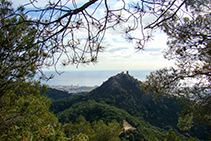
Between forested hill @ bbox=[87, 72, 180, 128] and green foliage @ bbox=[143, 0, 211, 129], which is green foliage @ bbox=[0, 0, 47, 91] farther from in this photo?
forested hill @ bbox=[87, 72, 180, 128]

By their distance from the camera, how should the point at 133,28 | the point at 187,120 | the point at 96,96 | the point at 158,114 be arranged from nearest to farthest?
the point at 133,28 → the point at 187,120 → the point at 158,114 → the point at 96,96

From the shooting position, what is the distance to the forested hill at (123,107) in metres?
32.8

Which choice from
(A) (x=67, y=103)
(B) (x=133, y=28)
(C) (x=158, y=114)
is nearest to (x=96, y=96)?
(A) (x=67, y=103)

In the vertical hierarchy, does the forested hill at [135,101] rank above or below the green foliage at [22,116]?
below

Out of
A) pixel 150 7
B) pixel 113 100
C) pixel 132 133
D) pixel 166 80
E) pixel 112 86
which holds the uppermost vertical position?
pixel 150 7

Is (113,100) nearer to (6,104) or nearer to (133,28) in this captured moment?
(6,104)

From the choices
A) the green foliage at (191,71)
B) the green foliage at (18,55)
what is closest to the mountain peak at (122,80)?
the green foliage at (191,71)

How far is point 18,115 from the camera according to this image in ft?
15.4

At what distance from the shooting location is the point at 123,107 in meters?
40.0

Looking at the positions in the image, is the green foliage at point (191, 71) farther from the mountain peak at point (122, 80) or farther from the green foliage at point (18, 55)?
the mountain peak at point (122, 80)

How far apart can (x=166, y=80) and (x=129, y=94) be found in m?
38.0

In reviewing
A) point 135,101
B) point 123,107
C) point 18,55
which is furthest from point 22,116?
point 135,101

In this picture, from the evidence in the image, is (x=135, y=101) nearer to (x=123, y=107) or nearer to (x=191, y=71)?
(x=123, y=107)

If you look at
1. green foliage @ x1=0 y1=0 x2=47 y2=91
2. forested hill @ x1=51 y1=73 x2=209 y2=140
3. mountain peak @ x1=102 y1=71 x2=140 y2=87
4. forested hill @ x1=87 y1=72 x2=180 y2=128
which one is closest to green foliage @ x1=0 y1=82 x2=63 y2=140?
green foliage @ x1=0 y1=0 x2=47 y2=91
